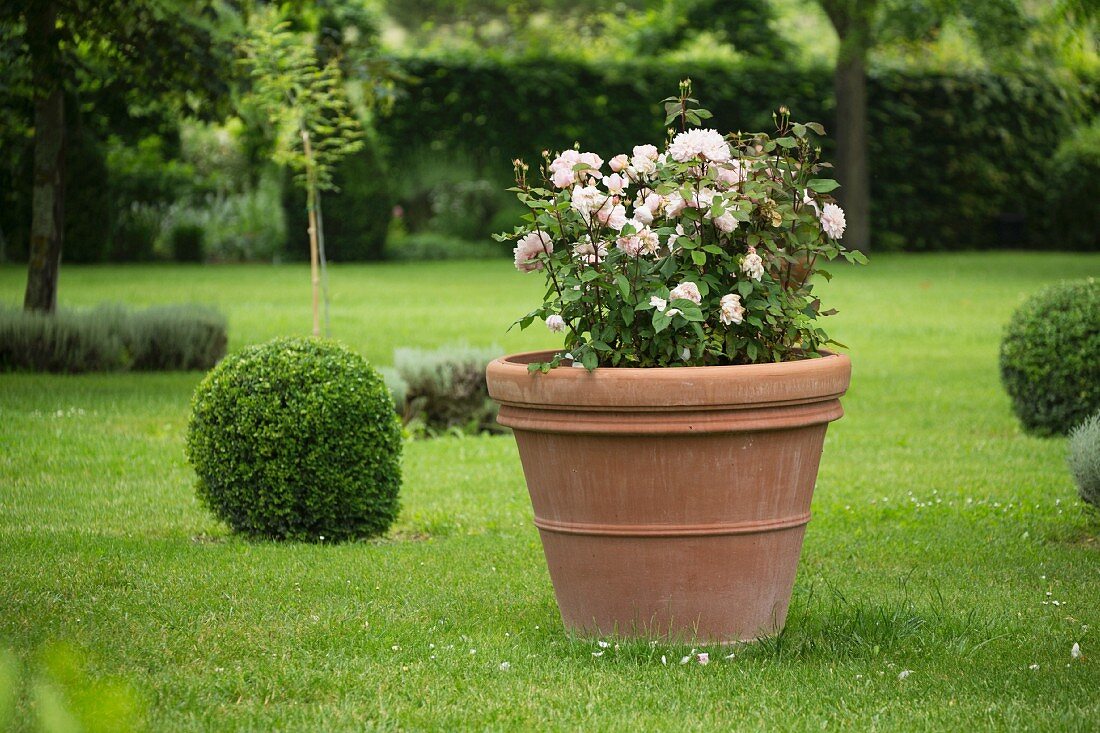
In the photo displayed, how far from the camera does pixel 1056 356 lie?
Answer: 7.73 m

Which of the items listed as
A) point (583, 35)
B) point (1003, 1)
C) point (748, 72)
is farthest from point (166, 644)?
point (583, 35)

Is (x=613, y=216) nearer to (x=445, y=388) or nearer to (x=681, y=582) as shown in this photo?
(x=681, y=582)

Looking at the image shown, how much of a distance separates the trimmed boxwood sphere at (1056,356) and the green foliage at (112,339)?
20.8 feet

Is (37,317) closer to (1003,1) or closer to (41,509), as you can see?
(41,509)

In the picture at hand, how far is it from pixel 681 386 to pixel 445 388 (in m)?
5.74

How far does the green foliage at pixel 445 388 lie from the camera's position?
9016 mm

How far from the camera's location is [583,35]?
40.8 m

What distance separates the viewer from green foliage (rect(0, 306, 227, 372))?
10.0 m

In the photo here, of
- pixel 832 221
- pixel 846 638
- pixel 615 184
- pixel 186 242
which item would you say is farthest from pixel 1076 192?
pixel 615 184

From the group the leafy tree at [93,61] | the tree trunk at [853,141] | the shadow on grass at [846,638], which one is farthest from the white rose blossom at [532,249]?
the tree trunk at [853,141]

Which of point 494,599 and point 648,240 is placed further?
point 494,599

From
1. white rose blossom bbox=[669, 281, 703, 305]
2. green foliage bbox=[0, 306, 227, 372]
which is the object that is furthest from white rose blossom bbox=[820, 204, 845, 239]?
green foliage bbox=[0, 306, 227, 372]

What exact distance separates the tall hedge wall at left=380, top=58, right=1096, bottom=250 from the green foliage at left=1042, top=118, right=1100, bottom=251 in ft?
1.36

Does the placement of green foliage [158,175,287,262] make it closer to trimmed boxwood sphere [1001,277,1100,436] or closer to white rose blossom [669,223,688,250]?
trimmed boxwood sphere [1001,277,1100,436]
